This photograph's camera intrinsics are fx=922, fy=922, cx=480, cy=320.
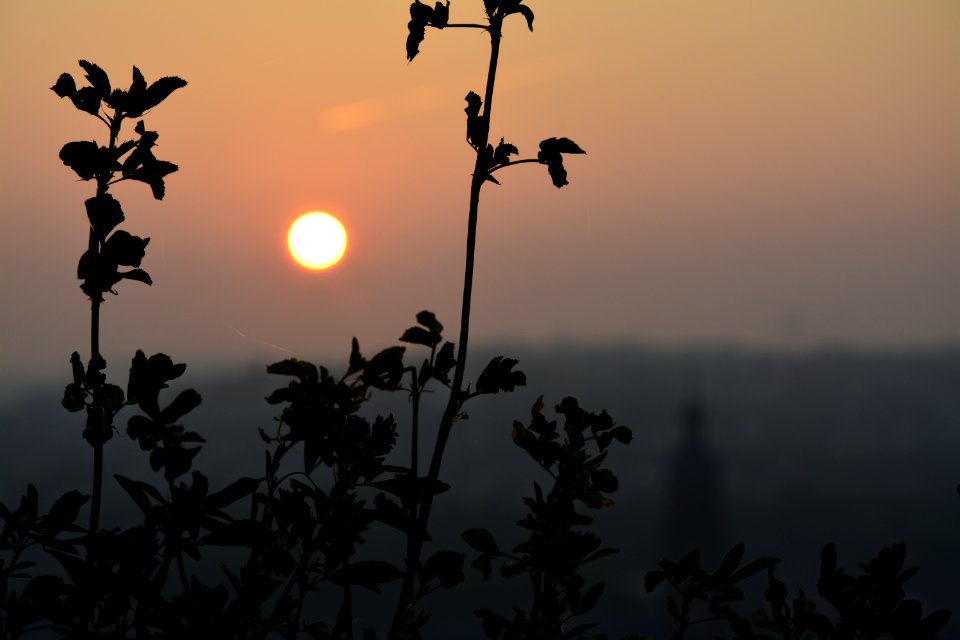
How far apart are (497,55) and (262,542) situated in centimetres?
142

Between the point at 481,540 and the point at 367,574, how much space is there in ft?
1.90

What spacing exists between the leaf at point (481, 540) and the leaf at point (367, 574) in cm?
50

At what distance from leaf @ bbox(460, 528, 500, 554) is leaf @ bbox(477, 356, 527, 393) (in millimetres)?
611

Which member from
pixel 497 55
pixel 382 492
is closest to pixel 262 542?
pixel 382 492

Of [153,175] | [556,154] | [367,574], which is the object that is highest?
[556,154]

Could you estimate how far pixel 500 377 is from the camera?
8.33 ft

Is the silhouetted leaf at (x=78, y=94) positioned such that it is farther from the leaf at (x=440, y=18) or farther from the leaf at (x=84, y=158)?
the leaf at (x=440, y=18)

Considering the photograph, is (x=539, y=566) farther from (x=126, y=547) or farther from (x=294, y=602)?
(x=126, y=547)

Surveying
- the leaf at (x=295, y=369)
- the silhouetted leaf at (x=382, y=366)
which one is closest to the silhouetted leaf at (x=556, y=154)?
the silhouetted leaf at (x=382, y=366)

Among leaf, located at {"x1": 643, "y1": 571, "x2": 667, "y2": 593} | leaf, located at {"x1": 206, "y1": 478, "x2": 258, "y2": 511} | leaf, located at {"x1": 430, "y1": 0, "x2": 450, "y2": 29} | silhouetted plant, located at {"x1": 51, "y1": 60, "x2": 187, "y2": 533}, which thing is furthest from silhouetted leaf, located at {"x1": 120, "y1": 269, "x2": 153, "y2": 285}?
leaf, located at {"x1": 643, "y1": 571, "x2": 667, "y2": 593}

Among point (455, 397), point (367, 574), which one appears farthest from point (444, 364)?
point (367, 574)

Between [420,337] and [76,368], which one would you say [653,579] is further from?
[76,368]

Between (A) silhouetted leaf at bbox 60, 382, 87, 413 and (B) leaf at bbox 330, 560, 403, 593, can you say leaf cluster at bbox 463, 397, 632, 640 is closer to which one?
(B) leaf at bbox 330, 560, 403, 593

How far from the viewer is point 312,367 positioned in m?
2.24
